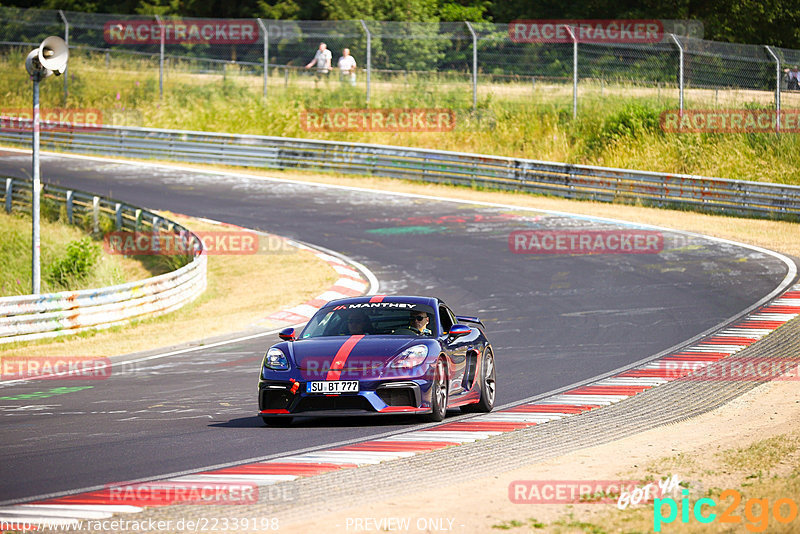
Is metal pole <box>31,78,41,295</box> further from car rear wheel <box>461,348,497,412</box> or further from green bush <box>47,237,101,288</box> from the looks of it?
car rear wheel <box>461,348,497,412</box>

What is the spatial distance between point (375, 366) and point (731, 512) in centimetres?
411

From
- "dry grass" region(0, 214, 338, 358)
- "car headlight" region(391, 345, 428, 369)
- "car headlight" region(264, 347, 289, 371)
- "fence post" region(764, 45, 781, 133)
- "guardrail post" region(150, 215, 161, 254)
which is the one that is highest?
"fence post" region(764, 45, 781, 133)

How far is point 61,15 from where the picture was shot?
1531 inches

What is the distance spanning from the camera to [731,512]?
22.3 feet

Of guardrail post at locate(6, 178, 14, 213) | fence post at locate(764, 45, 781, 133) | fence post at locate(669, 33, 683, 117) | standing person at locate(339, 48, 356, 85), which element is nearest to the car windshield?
fence post at locate(669, 33, 683, 117)

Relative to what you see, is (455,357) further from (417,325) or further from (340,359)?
(340,359)

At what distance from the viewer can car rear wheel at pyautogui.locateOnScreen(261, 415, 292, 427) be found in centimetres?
1053

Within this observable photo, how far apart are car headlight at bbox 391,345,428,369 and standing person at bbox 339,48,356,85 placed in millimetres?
28540

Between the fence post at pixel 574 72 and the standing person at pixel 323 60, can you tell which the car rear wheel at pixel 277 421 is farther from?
the standing person at pixel 323 60

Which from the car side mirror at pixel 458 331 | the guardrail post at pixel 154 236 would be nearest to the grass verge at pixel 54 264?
the guardrail post at pixel 154 236

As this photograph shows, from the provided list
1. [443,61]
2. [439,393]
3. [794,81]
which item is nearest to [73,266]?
[439,393]

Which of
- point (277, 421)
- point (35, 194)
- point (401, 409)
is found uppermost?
point (35, 194)

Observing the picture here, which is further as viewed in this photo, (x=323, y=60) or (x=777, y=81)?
(x=323, y=60)

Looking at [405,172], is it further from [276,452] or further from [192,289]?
[276,452]
